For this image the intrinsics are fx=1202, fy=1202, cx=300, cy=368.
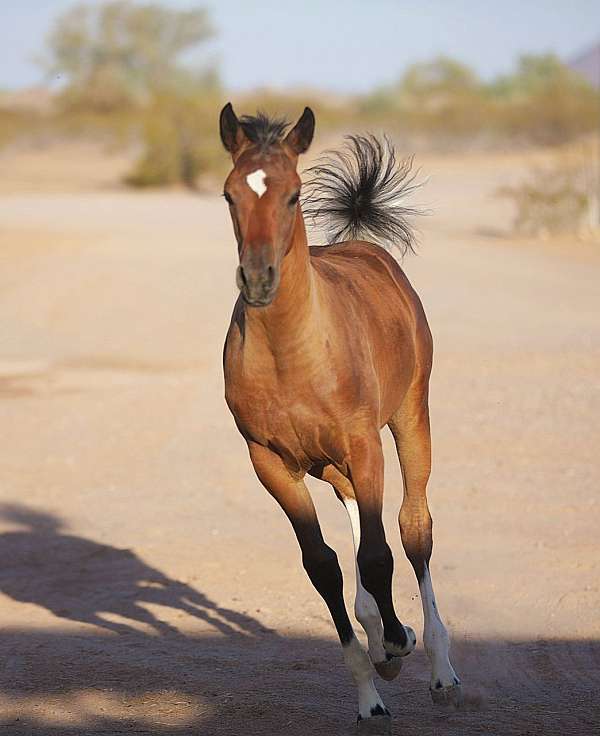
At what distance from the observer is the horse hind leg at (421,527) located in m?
5.31

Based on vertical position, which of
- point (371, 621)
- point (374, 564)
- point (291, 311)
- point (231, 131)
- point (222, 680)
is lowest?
point (222, 680)

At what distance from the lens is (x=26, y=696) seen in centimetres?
522

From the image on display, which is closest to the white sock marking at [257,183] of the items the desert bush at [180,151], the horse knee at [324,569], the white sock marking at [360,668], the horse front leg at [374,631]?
the horse front leg at [374,631]

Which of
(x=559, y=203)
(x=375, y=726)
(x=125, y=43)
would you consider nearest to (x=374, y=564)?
(x=375, y=726)

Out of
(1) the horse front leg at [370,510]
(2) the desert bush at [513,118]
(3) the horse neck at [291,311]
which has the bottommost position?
(1) the horse front leg at [370,510]

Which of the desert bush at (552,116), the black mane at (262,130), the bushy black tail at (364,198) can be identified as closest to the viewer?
the black mane at (262,130)

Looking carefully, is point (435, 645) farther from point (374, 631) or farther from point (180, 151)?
point (180, 151)

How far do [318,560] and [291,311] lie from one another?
1.11m

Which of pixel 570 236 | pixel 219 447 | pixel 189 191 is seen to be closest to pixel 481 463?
pixel 219 447

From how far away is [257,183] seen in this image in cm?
414

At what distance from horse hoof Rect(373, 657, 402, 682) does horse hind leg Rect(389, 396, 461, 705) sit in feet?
0.62

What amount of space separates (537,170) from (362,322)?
21.2 m

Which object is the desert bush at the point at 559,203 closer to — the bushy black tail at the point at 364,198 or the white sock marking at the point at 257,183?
the bushy black tail at the point at 364,198

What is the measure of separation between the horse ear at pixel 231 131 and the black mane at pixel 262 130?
0.03 meters
